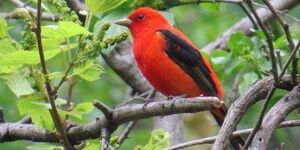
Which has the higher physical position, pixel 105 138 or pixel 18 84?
pixel 18 84

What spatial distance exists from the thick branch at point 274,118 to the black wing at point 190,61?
2.19m

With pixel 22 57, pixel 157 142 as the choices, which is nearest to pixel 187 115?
pixel 157 142

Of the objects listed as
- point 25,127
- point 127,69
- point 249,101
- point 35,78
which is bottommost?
point 127,69

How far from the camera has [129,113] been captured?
3410 mm

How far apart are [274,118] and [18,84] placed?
1.02 metres

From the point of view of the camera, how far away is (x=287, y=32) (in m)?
3.20

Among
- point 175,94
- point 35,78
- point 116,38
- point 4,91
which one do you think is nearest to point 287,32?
point 116,38

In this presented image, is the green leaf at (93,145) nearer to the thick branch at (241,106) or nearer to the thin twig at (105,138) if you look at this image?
the thin twig at (105,138)

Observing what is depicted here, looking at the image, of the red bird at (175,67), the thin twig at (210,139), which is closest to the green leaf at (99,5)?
the thin twig at (210,139)

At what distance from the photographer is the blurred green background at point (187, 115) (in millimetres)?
7141

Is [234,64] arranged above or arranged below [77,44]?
below

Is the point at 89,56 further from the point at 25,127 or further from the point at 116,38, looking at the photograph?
the point at 25,127

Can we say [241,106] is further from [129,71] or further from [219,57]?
[129,71]

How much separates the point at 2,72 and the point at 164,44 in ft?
8.34
